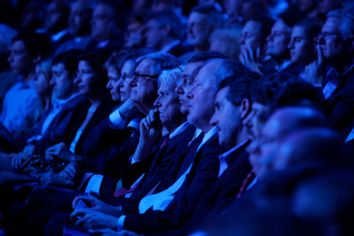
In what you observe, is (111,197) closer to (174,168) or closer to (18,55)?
(174,168)

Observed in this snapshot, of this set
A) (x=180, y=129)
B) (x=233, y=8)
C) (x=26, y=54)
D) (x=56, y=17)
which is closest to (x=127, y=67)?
(x=180, y=129)

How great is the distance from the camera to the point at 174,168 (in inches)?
137

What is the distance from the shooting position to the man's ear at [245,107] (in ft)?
9.03

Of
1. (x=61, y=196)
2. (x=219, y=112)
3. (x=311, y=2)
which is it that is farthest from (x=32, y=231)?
(x=311, y=2)

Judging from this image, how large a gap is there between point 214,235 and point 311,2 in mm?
4935

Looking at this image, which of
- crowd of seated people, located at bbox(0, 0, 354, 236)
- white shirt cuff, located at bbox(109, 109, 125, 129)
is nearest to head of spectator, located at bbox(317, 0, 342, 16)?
crowd of seated people, located at bbox(0, 0, 354, 236)

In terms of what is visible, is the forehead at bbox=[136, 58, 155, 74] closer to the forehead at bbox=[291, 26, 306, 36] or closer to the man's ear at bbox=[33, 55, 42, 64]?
the forehead at bbox=[291, 26, 306, 36]

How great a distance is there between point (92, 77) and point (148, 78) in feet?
3.47

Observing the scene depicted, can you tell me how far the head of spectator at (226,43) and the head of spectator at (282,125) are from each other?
327 cm

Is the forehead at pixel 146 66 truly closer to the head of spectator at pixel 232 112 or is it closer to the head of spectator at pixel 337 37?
the head of spectator at pixel 337 37

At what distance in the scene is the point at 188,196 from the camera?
3.00m

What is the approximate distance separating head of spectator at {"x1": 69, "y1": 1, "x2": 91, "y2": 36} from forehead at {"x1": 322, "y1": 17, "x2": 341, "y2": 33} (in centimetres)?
398

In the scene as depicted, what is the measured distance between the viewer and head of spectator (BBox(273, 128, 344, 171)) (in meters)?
1.74

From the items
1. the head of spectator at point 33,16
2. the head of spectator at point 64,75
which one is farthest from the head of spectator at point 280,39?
the head of spectator at point 33,16
